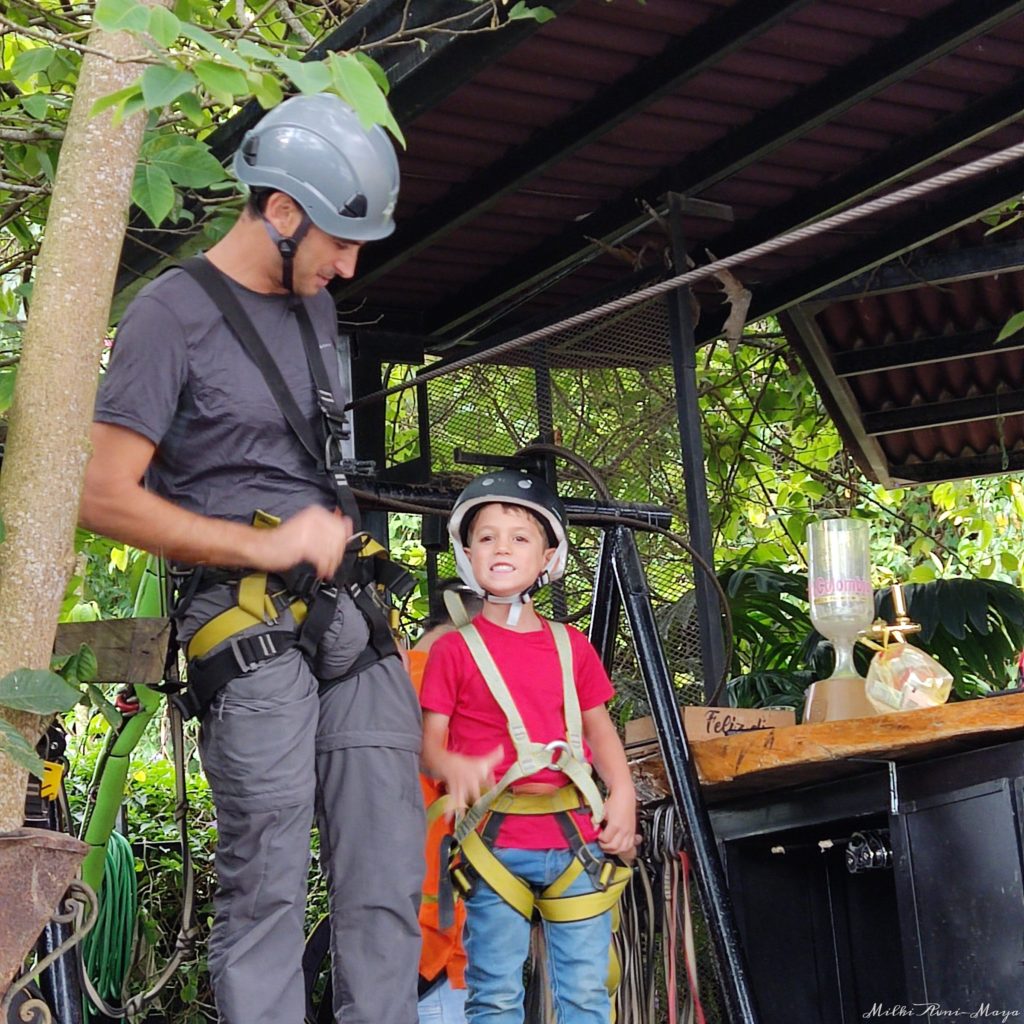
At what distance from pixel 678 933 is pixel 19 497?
104 inches

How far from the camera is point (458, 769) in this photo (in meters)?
4.04

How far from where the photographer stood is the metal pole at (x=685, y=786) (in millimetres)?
3891

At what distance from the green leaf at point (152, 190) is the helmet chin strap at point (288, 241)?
0.71ft

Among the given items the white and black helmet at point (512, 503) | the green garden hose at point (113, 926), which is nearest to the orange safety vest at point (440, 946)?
the white and black helmet at point (512, 503)

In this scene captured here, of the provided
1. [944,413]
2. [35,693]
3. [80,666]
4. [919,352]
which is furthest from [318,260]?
[944,413]

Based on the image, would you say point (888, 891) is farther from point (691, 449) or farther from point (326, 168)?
point (326, 168)

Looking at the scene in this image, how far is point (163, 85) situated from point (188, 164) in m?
1.13

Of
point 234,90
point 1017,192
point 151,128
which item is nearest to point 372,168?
point 151,128

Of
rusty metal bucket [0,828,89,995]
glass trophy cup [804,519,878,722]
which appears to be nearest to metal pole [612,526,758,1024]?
glass trophy cup [804,519,878,722]

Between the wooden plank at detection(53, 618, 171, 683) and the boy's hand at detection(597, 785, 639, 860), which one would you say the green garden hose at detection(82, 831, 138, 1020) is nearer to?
the boy's hand at detection(597, 785, 639, 860)

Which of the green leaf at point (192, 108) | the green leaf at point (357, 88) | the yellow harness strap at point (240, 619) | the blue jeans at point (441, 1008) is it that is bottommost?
the blue jeans at point (441, 1008)

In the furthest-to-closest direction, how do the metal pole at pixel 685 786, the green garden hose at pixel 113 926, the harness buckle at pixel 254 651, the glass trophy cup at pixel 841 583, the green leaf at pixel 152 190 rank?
the green garden hose at pixel 113 926
the glass trophy cup at pixel 841 583
the metal pole at pixel 685 786
the green leaf at pixel 152 190
the harness buckle at pixel 254 651

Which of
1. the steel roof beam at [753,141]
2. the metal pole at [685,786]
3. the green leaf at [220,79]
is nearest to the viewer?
the green leaf at [220,79]

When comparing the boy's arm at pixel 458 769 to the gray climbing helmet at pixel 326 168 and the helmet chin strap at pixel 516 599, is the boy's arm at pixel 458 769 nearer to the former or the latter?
the helmet chin strap at pixel 516 599
